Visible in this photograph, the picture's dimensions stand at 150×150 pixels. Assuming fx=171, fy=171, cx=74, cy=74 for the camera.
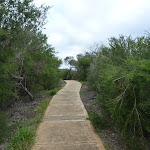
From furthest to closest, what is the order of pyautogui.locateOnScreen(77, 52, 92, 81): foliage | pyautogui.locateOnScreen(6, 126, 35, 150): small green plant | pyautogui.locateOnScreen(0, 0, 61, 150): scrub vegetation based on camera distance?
1. pyautogui.locateOnScreen(77, 52, 92, 81): foliage
2. pyautogui.locateOnScreen(0, 0, 61, 150): scrub vegetation
3. pyautogui.locateOnScreen(6, 126, 35, 150): small green plant

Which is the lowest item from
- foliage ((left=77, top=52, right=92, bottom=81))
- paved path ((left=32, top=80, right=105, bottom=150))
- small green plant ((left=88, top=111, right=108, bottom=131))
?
paved path ((left=32, top=80, right=105, bottom=150))

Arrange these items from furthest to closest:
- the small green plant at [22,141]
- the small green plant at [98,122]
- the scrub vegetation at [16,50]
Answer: the scrub vegetation at [16,50], the small green plant at [98,122], the small green plant at [22,141]

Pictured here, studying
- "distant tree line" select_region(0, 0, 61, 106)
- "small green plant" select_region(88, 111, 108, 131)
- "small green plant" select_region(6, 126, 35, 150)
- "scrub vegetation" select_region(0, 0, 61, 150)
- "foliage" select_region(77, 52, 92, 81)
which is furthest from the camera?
"foliage" select_region(77, 52, 92, 81)

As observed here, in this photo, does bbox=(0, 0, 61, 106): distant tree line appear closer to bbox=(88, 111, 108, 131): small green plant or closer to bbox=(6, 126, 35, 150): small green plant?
bbox=(6, 126, 35, 150): small green plant

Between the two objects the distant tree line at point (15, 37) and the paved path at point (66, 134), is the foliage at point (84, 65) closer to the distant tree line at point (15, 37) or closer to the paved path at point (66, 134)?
the distant tree line at point (15, 37)

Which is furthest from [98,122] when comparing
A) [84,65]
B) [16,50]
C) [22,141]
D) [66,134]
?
[84,65]

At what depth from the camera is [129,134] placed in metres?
3.78

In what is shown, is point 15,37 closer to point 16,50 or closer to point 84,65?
point 16,50

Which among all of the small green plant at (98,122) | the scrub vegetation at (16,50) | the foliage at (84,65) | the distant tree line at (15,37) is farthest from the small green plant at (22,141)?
the foliage at (84,65)

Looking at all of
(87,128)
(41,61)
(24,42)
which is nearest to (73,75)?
(41,61)

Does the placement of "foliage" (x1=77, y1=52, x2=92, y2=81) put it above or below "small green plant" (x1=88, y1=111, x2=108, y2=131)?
above

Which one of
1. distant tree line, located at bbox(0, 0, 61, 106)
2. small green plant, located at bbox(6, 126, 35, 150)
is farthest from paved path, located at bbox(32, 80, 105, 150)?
distant tree line, located at bbox(0, 0, 61, 106)

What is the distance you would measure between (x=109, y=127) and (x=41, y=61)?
686 cm

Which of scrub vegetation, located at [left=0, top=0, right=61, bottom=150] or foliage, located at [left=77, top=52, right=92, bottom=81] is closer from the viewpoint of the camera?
scrub vegetation, located at [left=0, top=0, right=61, bottom=150]
